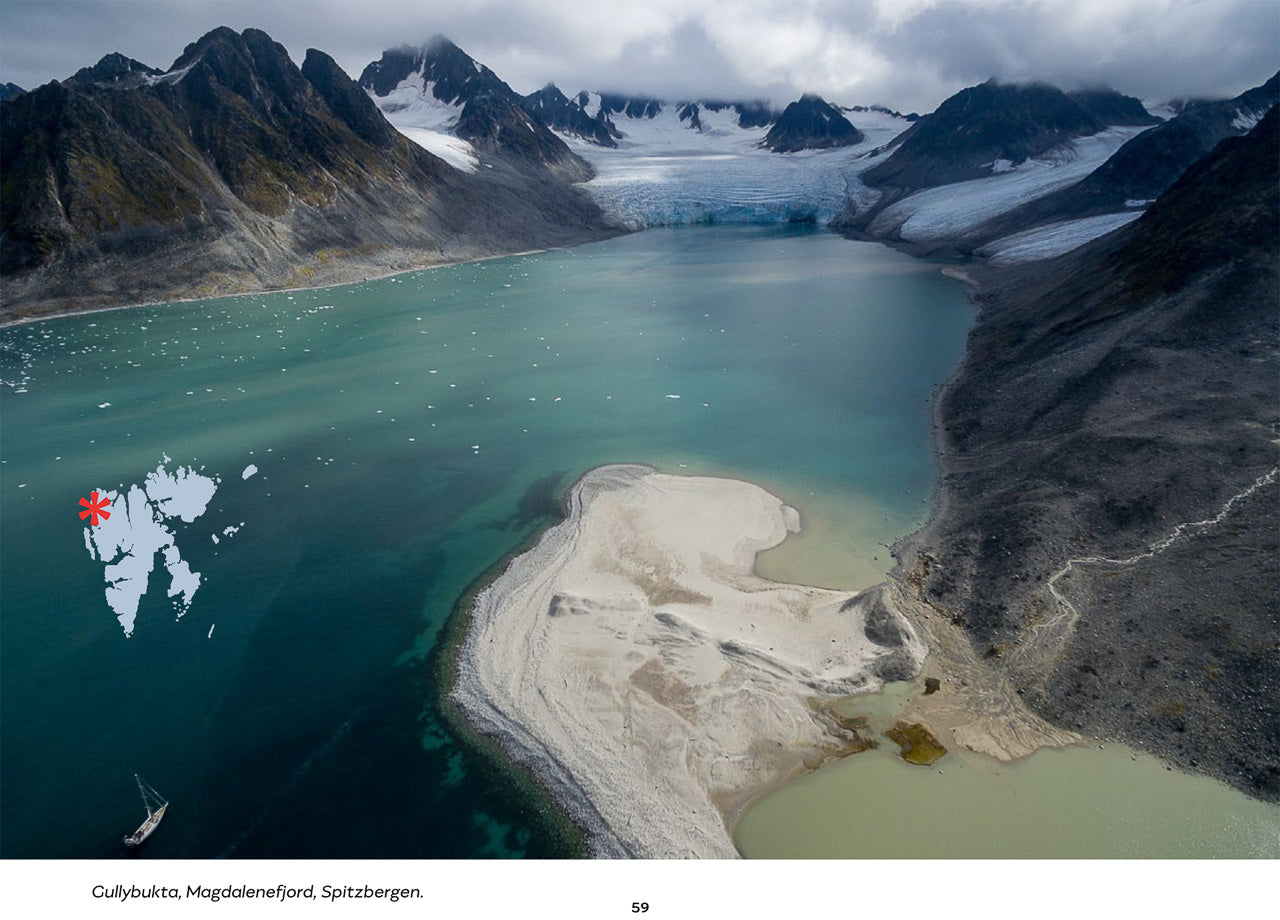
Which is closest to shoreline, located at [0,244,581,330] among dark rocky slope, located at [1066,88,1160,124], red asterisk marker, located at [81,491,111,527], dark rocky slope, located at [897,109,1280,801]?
red asterisk marker, located at [81,491,111,527]

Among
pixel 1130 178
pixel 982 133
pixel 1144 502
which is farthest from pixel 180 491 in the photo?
pixel 982 133

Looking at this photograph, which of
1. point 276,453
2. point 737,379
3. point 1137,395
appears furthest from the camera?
point 737,379

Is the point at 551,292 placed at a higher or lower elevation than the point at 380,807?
higher

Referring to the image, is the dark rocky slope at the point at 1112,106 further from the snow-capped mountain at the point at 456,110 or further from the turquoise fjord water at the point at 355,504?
the turquoise fjord water at the point at 355,504

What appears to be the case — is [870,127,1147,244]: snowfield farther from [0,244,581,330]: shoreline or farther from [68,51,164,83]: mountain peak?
[68,51,164,83]: mountain peak

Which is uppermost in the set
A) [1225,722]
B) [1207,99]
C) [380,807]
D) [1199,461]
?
[1207,99]

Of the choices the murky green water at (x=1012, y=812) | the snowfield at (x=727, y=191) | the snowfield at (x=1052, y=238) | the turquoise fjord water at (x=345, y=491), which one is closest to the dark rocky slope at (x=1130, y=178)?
the snowfield at (x=1052, y=238)

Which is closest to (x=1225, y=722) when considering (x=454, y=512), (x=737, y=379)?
(x=454, y=512)

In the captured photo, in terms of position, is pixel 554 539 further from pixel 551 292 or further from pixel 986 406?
pixel 551 292
